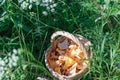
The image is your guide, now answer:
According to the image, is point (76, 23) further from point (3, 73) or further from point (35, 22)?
point (3, 73)

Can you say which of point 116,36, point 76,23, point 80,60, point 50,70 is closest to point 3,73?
point 50,70

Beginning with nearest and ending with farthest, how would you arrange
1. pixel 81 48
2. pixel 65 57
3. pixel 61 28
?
pixel 81 48
pixel 65 57
pixel 61 28

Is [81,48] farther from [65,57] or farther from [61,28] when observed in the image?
[61,28]

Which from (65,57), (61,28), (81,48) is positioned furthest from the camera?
(61,28)

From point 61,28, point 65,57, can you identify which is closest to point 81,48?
point 65,57

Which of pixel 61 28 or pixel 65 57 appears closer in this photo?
pixel 65 57

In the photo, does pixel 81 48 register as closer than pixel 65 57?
Yes

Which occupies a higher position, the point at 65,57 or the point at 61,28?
the point at 61,28

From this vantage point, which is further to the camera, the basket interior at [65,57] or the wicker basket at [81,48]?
the basket interior at [65,57]

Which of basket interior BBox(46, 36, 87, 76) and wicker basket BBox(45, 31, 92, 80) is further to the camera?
basket interior BBox(46, 36, 87, 76)
